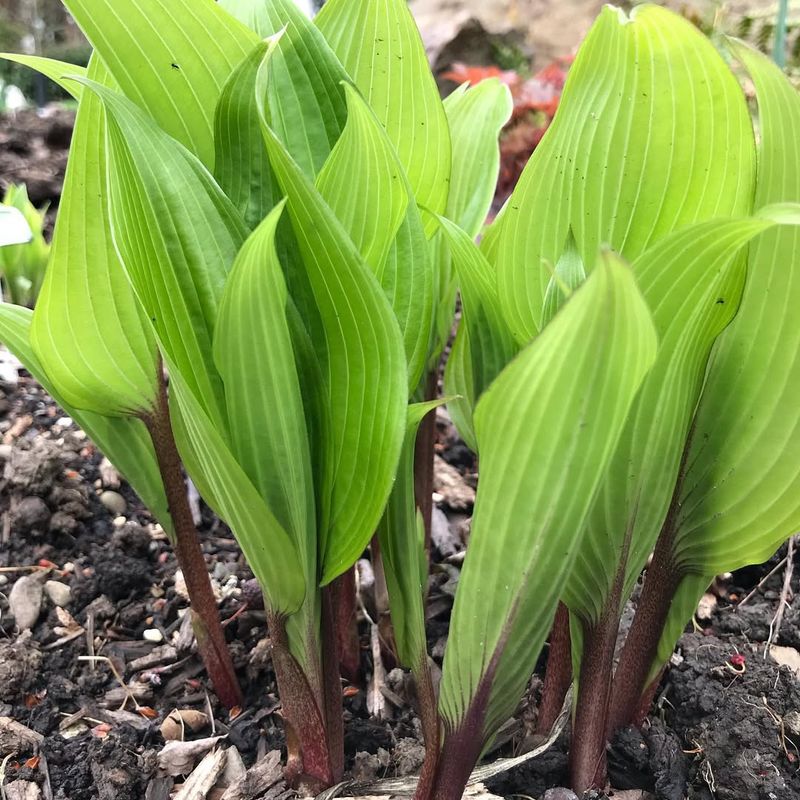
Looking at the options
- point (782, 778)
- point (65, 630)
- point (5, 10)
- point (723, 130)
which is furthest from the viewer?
point (5, 10)

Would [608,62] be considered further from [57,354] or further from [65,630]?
[65,630]

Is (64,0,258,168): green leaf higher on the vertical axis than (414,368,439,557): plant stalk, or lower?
higher

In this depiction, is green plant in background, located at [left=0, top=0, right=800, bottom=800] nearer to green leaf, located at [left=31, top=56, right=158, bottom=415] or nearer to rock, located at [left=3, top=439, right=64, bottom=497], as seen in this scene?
green leaf, located at [left=31, top=56, right=158, bottom=415]

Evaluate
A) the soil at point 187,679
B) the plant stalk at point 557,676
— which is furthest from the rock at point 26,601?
the plant stalk at point 557,676

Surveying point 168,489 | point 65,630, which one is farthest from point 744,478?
point 65,630

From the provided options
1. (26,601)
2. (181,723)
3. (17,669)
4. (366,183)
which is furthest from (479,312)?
(26,601)

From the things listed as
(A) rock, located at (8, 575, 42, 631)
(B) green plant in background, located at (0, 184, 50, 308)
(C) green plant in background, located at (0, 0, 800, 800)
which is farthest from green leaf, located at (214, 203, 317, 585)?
(B) green plant in background, located at (0, 184, 50, 308)

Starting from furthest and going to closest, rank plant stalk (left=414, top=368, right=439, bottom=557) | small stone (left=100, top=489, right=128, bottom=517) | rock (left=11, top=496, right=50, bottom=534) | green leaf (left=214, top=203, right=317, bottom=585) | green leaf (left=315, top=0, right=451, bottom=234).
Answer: small stone (left=100, top=489, right=128, bottom=517) < rock (left=11, top=496, right=50, bottom=534) < plant stalk (left=414, top=368, right=439, bottom=557) < green leaf (left=315, top=0, right=451, bottom=234) < green leaf (left=214, top=203, right=317, bottom=585)
